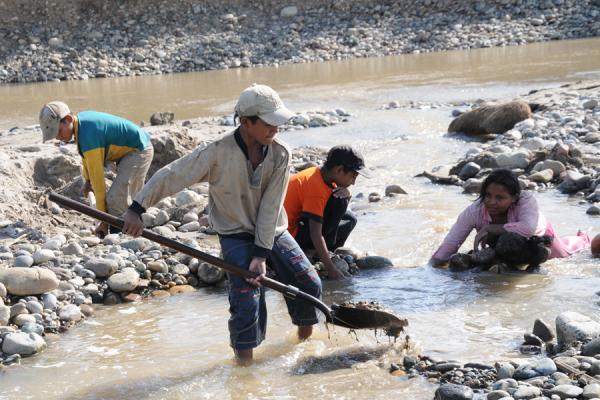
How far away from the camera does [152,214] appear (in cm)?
771

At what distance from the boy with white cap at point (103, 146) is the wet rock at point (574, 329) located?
3.74 metres

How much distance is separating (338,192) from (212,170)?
1.69 m

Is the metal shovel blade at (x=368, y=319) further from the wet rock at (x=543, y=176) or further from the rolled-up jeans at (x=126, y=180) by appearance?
the wet rock at (x=543, y=176)

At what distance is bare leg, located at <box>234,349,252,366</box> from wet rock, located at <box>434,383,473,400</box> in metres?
1.07

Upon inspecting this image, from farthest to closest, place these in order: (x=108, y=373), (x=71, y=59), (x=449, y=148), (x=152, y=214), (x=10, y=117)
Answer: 1. (x=71, y=59)
2. (x=10, y=117)
3. (x=449, y=148)
4. (x=152, y=214)
5. (x=108, y=373)

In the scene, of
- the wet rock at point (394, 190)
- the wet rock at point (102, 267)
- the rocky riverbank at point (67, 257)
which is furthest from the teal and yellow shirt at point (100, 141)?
the wet rock at point (394, 190)

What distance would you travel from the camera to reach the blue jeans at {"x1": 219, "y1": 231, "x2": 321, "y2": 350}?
4.50 m

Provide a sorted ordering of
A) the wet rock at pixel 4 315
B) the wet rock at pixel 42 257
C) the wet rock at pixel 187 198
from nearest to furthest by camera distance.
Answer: the wet rock at pixel 4 315
the wet rock at pixel 42 257
the wet rock at pixel 187 198

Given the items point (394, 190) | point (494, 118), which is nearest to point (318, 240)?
point (394, 190)

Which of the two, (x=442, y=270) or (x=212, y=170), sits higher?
(x=212, y=170)

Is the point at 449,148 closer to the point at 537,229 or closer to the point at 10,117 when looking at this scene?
the point at 537,229

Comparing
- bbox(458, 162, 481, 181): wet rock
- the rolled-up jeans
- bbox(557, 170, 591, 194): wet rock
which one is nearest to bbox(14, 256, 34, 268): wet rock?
the rolled-up jeans

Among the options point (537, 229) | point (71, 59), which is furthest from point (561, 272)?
point (71, 59)

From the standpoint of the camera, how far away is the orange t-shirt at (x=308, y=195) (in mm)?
5832
